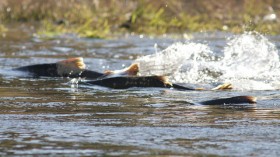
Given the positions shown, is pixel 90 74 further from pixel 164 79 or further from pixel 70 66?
pixel 164 79

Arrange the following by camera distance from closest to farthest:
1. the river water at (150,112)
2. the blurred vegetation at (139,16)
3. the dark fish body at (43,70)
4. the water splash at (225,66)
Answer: the river water at (150,112)
the water splash at (225,66)
the dark fish body at (43,70)
the blurred vegetation at (139,16)

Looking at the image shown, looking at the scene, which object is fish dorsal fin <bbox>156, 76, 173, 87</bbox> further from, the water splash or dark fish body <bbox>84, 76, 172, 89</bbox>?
the water splash

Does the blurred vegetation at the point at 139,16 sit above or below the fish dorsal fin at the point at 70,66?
above

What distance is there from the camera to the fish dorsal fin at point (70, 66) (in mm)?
11430

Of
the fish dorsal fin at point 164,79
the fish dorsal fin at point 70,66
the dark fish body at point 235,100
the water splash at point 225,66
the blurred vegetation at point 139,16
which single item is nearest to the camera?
the dark fish body at point 235,100

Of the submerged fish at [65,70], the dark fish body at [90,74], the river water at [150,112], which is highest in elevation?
the submerged fish at [65,70]

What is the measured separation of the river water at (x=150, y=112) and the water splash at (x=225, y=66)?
13 millimetres

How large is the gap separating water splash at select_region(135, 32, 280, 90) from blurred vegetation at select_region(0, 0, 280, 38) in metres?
6.49

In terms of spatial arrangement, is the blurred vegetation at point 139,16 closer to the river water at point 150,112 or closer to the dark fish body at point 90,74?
the river water at point 150,112

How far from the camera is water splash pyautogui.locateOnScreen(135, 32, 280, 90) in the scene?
1165 cm

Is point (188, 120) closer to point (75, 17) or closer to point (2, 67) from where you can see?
point (2, 67)

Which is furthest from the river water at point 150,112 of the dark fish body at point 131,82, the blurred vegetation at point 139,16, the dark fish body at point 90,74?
the blurred vegetation at point 139,16

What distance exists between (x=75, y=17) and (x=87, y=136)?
16537 mm

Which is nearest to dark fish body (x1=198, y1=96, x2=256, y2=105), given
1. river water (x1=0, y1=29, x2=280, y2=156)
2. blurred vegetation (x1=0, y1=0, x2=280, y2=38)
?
river water (x1=0, y1=29, x2=280, y2=156)
